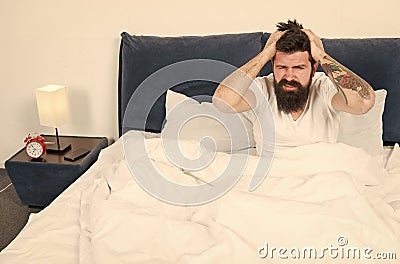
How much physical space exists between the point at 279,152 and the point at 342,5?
1080mm

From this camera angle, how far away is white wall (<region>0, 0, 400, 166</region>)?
261cm

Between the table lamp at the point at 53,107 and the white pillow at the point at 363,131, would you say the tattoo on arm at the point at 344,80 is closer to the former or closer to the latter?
the white pillow at the point at 363,131

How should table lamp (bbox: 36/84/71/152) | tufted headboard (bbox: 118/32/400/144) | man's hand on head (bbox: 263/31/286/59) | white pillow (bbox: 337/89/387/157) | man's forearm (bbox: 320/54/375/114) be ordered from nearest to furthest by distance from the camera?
man's forearm (bbox: 320/54/375/114) < man's hand on head (bbox: 263/31/286/59) < white pillow (bbox: 337/89/387/157) < tufted headboard (bbox: 118/32/400/144) < table lamp (bbox: 36/84/71/152)

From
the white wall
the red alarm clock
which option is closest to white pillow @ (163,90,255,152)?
the white wall

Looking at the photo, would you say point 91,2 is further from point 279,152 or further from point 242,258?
point 242,258

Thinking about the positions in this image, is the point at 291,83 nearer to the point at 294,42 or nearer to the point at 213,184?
the point at 294,42

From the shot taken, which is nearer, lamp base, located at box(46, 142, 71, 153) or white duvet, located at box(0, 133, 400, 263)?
white duvet, located at box(0, 133, 400, 263)

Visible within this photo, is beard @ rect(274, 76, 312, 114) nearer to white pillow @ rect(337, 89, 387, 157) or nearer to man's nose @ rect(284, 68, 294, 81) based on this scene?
man's nose @ rect(284, 68, 294, 81)

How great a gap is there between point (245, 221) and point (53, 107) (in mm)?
1564

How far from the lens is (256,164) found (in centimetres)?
192

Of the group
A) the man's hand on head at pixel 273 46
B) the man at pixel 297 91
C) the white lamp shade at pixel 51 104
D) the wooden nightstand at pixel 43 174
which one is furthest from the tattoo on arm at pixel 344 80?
the white lamp shade at pixel 51 104

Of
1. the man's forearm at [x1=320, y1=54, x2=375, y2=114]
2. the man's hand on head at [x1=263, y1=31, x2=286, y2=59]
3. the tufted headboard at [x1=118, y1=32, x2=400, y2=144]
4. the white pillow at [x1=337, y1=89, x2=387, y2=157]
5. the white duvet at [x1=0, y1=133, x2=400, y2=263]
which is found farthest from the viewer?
the tufted headboard at [x1=118, y1=32, x2=400, y2=144]

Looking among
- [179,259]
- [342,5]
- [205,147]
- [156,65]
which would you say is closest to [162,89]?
[156,65]

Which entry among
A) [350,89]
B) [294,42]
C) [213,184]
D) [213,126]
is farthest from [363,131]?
[213,184]
